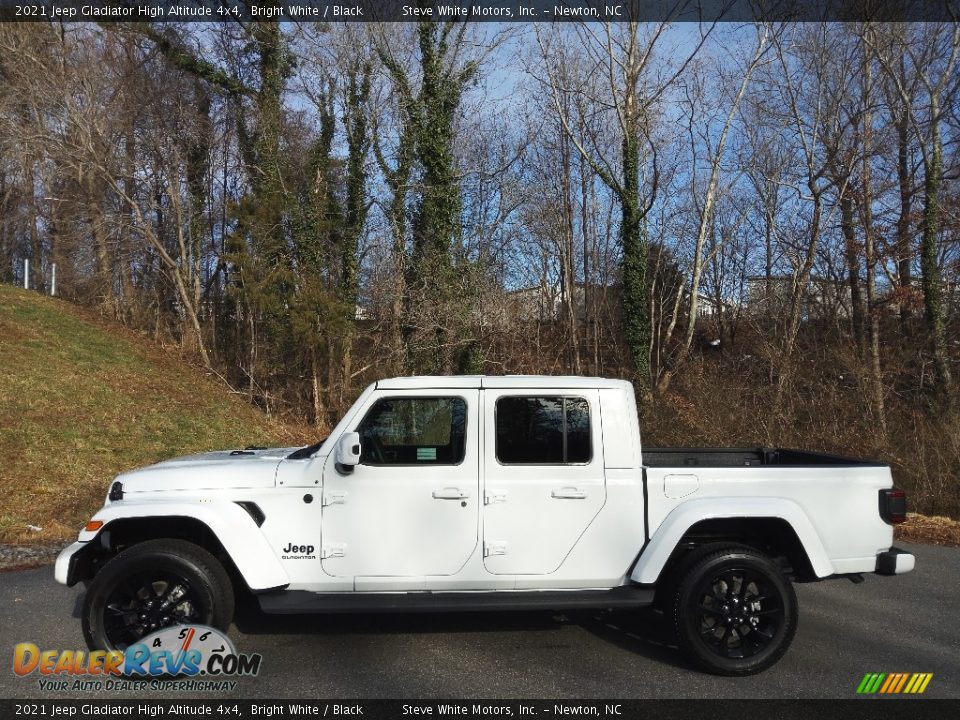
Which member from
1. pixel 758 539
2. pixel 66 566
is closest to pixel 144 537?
pixel 66 566

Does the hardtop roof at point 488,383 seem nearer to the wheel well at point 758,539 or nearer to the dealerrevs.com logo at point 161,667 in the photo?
the wheel well at point 758,539

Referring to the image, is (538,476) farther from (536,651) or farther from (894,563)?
(894,563)

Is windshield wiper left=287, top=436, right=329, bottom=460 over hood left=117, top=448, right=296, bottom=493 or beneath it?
over

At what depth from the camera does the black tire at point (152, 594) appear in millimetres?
4688

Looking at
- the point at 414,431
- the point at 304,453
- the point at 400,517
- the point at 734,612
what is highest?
the point at 414,431

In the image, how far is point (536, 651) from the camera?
5.09 meters

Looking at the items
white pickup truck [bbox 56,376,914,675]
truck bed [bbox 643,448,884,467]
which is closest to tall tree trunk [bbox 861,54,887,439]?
truck bed [bbox 643,448,884,467]

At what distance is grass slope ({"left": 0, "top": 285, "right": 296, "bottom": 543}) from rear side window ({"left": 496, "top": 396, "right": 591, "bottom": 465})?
698cm

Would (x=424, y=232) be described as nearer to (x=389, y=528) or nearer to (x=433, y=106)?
(x=433, y=106)

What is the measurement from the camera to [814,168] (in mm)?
19703

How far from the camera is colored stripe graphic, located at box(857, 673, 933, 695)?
14.8 ft

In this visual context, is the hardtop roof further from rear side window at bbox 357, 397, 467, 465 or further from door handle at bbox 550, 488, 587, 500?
door handle at bbox 550, 488, 587, 500

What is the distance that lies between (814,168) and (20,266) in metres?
34.2
